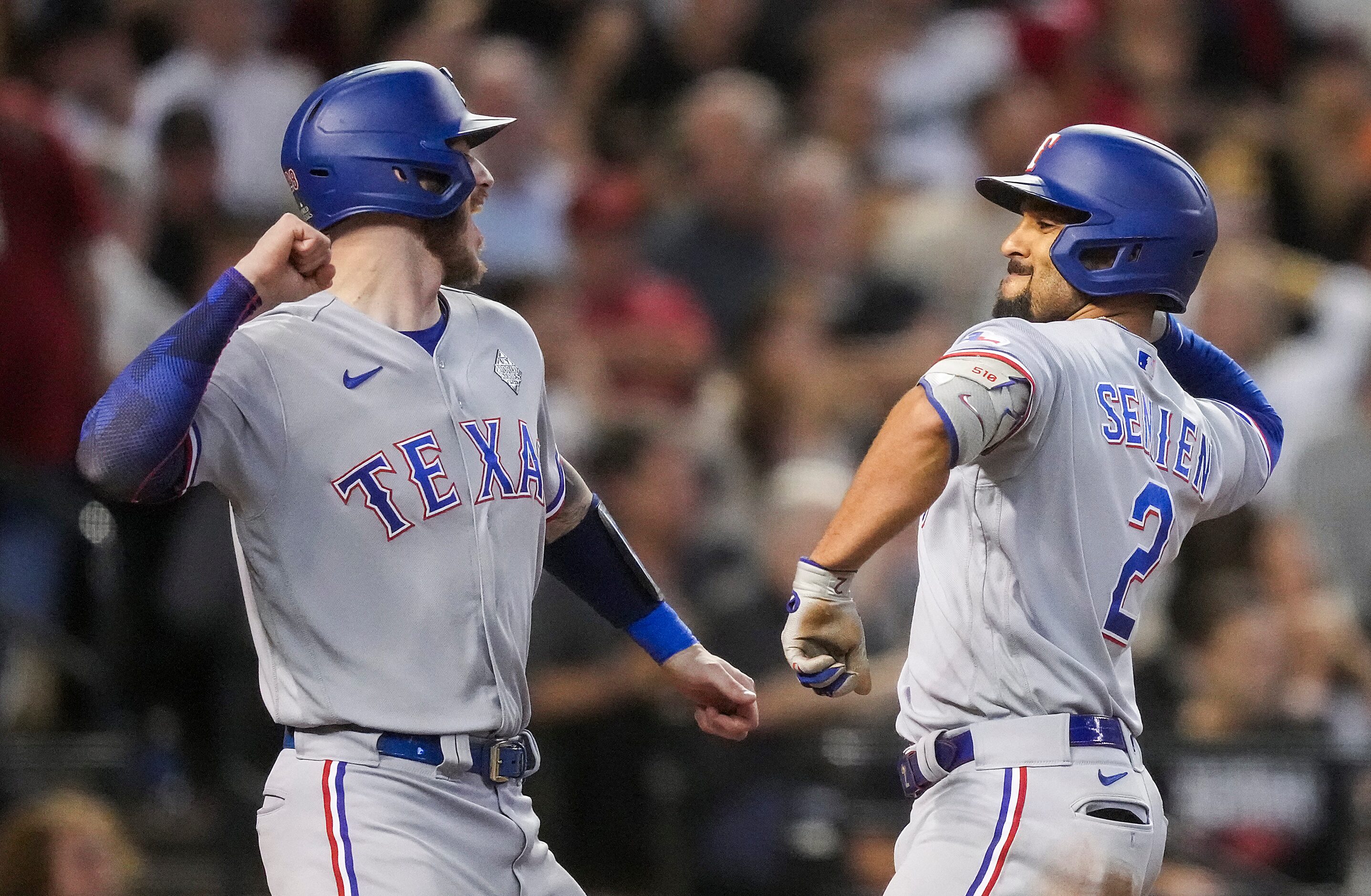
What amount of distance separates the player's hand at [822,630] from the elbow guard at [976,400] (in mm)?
322

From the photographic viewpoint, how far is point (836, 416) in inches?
295

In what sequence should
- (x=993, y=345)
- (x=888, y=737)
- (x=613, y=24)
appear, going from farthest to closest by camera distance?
(x=613, y=24), (x=888, y=737), (x=993, y=345)

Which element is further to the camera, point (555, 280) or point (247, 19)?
point (247, 19)

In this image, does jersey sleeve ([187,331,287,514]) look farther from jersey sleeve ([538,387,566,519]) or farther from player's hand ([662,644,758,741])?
player's hand ([662,644,758,741])

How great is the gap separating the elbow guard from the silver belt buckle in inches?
39.8

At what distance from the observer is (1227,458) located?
153 inches

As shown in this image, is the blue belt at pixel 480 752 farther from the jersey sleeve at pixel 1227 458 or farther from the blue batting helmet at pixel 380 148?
the jersey sleeve at pixel 1227 458

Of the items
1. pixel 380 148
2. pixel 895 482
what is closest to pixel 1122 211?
pixel 895 482

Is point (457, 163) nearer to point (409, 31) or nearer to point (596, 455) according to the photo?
point (596, 455)

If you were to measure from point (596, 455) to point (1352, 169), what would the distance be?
536cm

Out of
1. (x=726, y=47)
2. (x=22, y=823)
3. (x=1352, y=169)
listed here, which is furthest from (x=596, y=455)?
(x=1352, y=169)

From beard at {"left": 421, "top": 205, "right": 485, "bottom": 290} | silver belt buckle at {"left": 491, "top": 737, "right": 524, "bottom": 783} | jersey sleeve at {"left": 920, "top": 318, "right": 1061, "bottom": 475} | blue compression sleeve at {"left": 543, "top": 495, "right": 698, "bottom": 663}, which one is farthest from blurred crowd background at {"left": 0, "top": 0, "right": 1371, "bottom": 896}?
jersey sleeve at {"left": 920, "top": 318, "right": 1061, "bottom": 475}

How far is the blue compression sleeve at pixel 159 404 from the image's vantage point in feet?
9.97

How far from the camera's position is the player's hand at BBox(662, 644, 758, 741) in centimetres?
389
